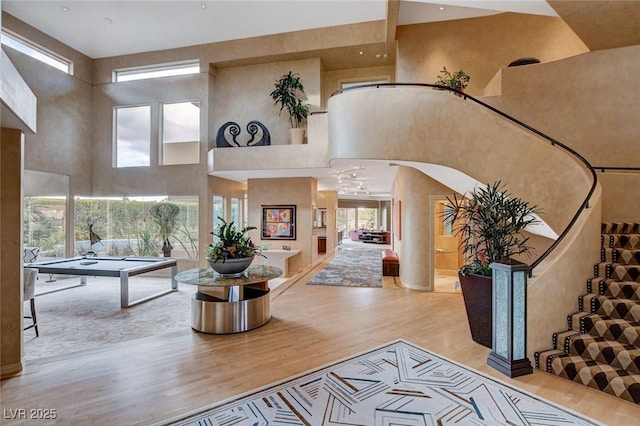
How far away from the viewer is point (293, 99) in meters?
8.29

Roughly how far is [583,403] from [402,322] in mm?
2250

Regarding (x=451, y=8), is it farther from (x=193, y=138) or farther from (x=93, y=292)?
(x=93, y=292)

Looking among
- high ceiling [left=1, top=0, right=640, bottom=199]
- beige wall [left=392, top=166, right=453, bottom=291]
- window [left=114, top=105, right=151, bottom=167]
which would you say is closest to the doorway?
beige wall [left=392, top=166, right=453, bottom=291]

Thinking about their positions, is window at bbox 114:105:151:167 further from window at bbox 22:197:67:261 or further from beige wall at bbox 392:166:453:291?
beige wall at bbox 392:166:453:291

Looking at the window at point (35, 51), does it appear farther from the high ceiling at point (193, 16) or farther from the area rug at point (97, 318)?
the area rug at point (97, 318)

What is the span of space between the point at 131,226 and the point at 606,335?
10.9m

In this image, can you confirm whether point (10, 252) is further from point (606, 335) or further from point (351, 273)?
point (351, 273)

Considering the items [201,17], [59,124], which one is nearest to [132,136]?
[59,124]

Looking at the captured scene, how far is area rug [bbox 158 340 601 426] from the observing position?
7.97 ft

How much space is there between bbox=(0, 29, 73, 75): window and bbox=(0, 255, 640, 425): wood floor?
27.9 feet

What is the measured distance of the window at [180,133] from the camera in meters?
9.29

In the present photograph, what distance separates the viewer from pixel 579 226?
3.61 metres

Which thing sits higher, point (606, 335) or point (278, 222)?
point (278, 222)

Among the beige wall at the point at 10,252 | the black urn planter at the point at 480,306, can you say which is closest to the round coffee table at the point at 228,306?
the beige wall at the point at 10,252
